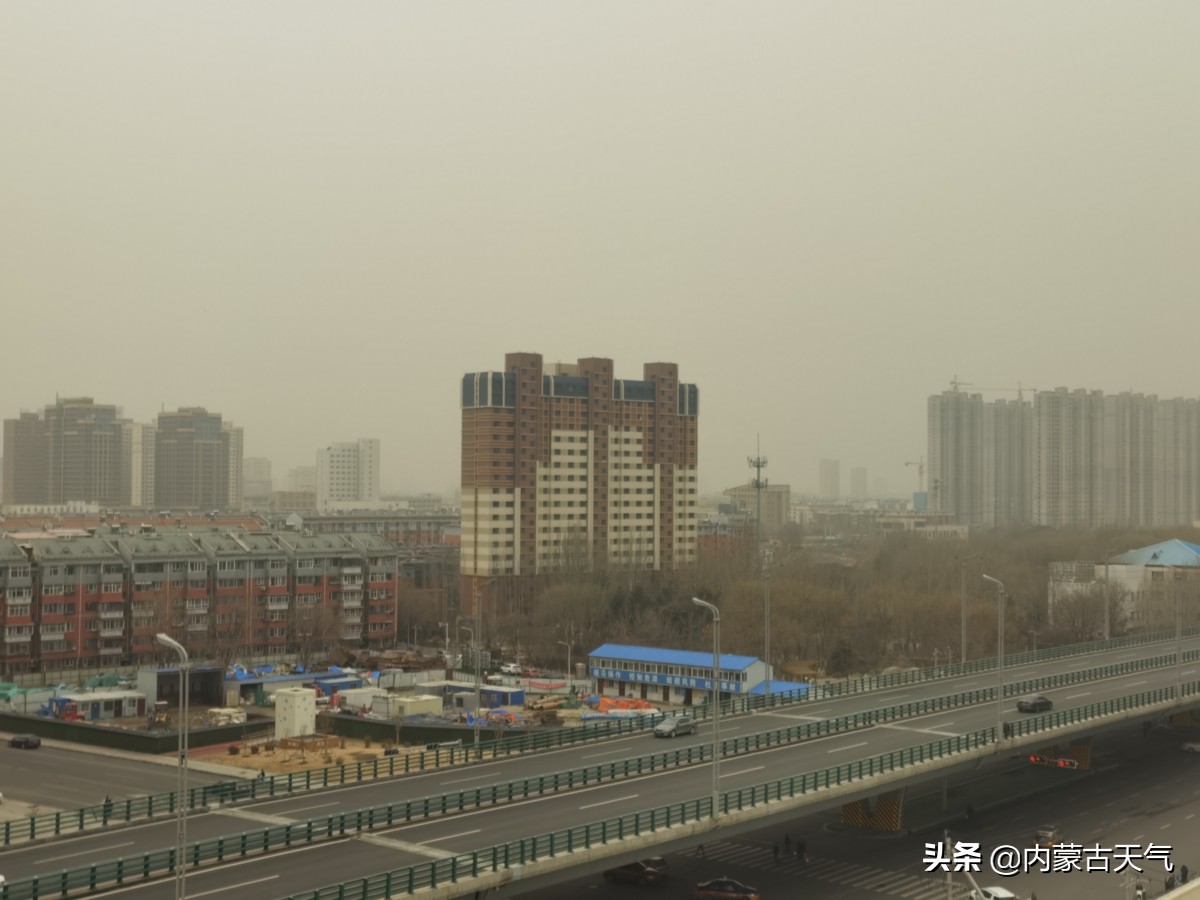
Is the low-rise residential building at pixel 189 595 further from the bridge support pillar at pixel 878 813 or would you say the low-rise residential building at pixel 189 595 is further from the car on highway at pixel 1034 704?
the car on highway at pixel 1034 704

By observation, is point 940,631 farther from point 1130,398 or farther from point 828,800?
point 1130,398

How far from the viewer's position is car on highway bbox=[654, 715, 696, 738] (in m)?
31.0

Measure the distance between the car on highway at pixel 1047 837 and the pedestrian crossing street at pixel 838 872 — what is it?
4.54 meters

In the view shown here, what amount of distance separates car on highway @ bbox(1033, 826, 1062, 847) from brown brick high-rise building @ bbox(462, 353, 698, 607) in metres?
45.7

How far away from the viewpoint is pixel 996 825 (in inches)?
1210

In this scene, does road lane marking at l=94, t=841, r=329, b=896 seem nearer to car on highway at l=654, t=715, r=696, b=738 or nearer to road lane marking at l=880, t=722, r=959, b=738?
car on highway at l=654, t=715, r=696, b=738

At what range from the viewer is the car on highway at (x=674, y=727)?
31000 millimetres

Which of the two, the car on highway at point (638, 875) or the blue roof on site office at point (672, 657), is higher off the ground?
the blue roof on site office at point (672, 657)

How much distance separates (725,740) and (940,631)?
3764 cm

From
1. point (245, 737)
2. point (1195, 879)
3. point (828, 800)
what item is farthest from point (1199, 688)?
point (245, 737)

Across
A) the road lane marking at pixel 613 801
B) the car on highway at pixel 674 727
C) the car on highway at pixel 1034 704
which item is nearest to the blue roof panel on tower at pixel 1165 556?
the car on highway at pixel 1034 704

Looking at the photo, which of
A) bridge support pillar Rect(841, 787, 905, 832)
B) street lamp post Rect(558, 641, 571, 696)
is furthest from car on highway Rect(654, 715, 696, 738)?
street lamp post Rect(558, 641, 571, 696)

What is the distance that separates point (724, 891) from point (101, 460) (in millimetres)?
153445

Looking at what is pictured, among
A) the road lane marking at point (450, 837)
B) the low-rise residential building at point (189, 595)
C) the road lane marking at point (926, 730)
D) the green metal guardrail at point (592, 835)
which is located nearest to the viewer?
the green metal guardrail at point (592, 835)
